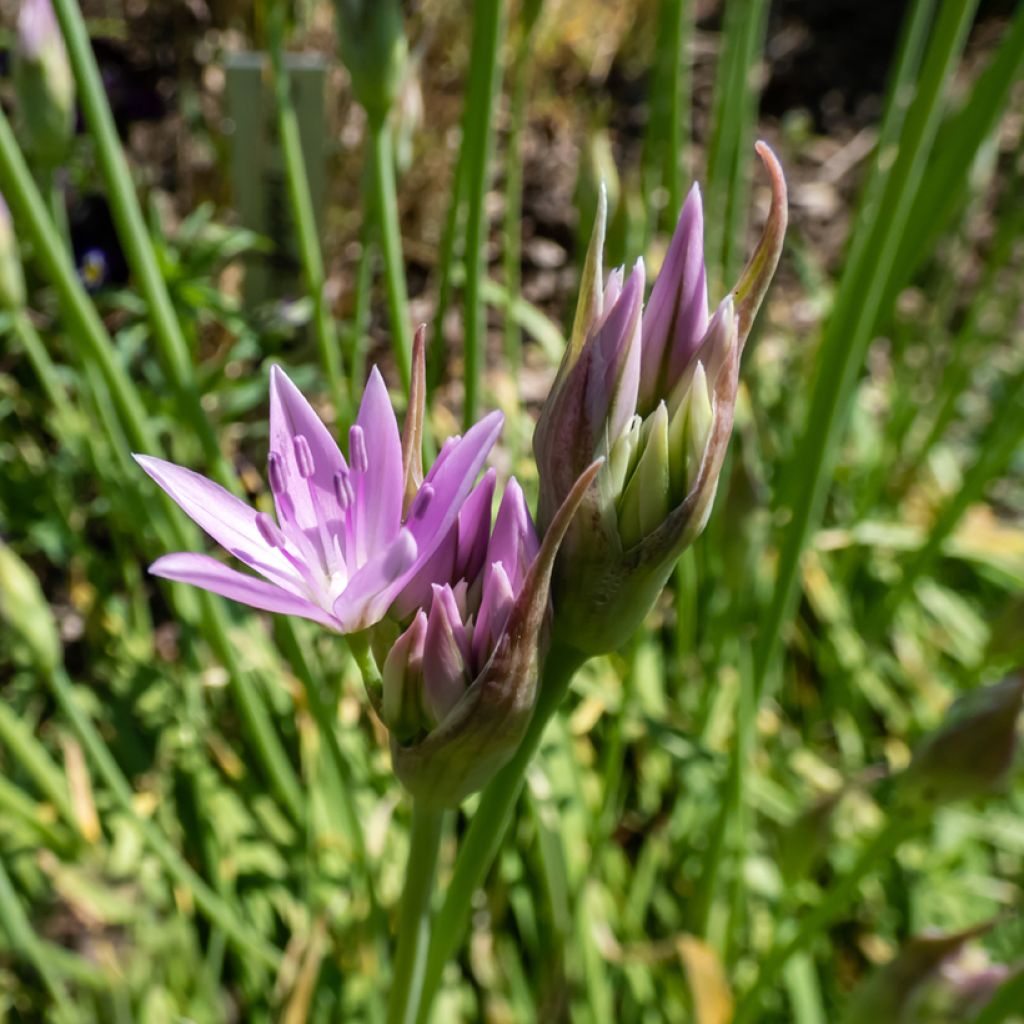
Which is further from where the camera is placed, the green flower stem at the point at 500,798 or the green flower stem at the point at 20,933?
the green flower stem at the point at 20,933

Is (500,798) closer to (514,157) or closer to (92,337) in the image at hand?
(92,337)

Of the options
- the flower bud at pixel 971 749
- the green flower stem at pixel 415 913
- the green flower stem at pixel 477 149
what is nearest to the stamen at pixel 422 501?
the green flower stem at pixel 415 913

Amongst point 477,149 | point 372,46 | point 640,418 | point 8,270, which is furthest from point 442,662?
point 8,270

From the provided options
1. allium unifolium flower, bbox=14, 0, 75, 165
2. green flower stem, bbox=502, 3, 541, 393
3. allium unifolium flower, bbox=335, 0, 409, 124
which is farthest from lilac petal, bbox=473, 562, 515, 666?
green flower stem, bbox=502, 3, 541, 393

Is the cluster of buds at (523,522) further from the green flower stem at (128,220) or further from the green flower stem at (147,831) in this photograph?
the green flower stem at (147,831)

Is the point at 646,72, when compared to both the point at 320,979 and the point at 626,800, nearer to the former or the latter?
the point at 626,800

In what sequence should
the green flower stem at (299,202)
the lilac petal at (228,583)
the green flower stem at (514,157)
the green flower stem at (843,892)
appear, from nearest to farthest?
the lilac petal at (228,583)
the green flower stem at (843,892)
the green flower stem at (299,202)
the green flower stem at (514,157)

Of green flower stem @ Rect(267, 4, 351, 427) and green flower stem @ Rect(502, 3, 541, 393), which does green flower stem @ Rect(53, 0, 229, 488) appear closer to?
green flower stem @ Rect(267, 4, 351, 427)
